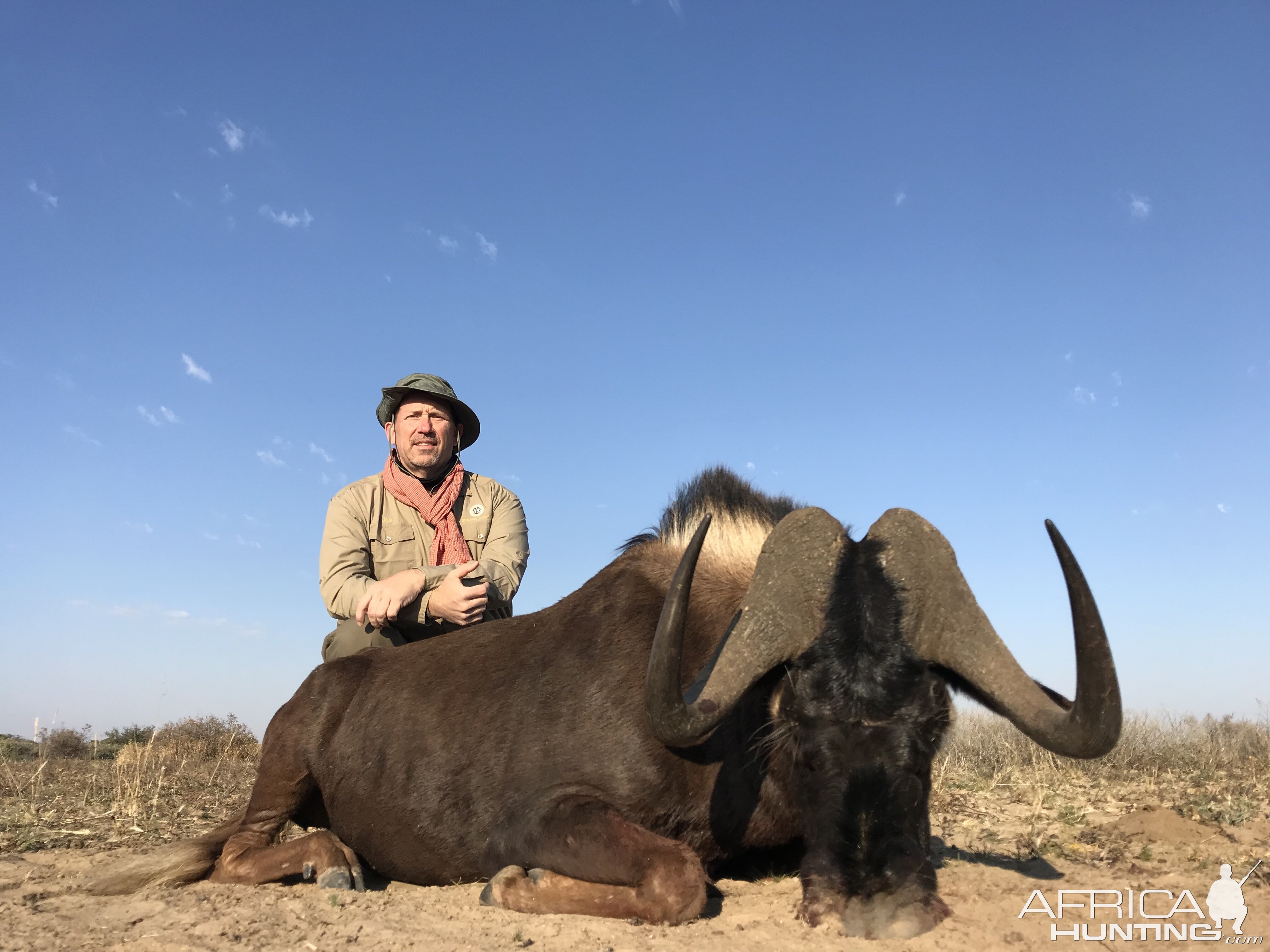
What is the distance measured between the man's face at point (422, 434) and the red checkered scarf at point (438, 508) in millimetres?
136

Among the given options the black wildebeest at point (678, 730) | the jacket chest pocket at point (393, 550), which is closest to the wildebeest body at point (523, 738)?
the black wildebeest at point (678, 730)

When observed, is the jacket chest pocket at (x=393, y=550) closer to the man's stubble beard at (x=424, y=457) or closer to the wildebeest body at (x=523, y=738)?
the man's stubble beard at (x=424, y=457)

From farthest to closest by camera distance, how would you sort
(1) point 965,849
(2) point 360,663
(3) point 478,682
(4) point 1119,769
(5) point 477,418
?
1. (4) point 1119,769
2. (5) point 477,418
3. (2) point 360,663
4. (1) point 965,849
5. (3) point 478,682

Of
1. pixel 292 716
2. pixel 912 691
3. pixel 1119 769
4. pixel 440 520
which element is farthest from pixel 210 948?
pixel 1119 769

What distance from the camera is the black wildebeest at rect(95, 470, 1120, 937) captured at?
3215 mm

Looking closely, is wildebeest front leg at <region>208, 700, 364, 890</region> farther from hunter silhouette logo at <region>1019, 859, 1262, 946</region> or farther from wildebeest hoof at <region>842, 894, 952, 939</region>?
hunter silhouette logo at <region>1019, 859, 1262, 946</region>

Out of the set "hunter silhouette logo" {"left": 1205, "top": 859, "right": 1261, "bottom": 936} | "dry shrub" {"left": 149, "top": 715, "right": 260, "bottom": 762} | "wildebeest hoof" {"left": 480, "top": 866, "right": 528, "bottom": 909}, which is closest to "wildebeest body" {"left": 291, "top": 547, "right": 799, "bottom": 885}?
"wildebeest hoof" {"left": 480, "top": 866, "right": 528, "bottom": 909}

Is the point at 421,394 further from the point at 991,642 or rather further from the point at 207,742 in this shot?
the point at 207,742

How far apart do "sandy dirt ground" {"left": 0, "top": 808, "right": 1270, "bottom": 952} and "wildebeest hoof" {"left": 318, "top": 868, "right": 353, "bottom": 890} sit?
0.06m

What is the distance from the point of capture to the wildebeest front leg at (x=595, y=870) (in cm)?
349

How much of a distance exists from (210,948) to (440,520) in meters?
3.71

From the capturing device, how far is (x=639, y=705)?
4.12 m

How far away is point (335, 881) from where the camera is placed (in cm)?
450

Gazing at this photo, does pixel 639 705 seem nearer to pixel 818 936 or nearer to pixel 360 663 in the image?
pixel 818 936
